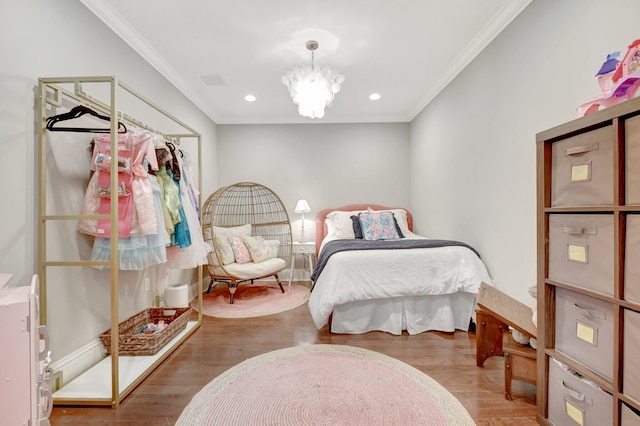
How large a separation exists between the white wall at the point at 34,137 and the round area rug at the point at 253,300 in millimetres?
983

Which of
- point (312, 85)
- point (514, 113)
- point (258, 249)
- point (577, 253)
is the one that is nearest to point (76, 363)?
point (258, 249)

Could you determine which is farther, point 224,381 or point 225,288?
point 225,288

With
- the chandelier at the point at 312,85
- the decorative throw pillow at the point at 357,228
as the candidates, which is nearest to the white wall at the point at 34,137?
the chandelier at the point at 312,85

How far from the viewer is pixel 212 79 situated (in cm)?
322

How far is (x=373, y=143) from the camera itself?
15.1 feet

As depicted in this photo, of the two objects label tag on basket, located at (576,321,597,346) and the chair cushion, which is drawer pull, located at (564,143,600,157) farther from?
the chair cushion

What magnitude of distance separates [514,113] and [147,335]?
3.23 metres

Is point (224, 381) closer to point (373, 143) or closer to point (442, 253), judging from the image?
point (442, 253)

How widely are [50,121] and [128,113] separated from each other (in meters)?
0.76

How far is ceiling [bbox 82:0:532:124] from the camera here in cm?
211

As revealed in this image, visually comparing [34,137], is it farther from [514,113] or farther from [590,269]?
[514,113]

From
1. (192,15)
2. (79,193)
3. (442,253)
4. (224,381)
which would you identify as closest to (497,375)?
(442,253)

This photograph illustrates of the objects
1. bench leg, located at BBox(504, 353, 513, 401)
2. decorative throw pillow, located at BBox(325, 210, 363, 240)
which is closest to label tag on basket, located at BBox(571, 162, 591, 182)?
bench leg, located at BBox(504, 353, 513, 401)

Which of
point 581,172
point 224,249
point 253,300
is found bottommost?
point 253,300
